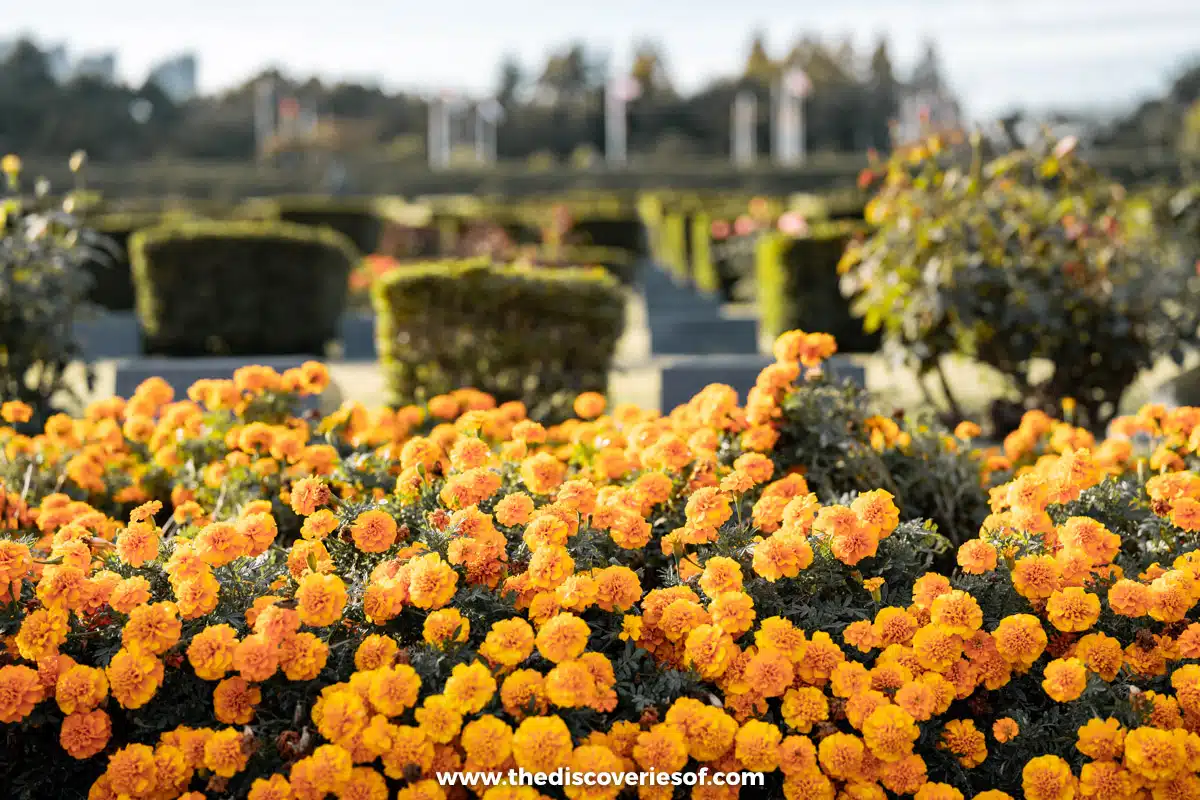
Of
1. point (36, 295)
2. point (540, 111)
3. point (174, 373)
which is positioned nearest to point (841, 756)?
point (36, 295)

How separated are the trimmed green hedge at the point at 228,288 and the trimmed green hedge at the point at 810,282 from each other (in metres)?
3.24

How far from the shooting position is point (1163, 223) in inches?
255

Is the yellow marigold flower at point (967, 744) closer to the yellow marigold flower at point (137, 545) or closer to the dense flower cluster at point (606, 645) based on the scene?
the dense flower cluster at point (606, 645)

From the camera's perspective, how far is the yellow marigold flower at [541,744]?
67.2 inches

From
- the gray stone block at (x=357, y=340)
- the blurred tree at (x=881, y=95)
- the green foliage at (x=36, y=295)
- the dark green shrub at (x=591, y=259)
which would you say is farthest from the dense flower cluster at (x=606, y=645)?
the blurred tree at (x=881, y=95)

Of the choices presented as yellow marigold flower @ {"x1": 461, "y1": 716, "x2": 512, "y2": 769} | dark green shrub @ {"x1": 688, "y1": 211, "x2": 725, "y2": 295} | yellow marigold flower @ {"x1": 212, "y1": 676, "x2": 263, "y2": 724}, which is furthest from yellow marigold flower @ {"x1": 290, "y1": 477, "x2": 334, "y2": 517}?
dark green shrub @ {"x1": 688, "y1": 211, "x2": 725, "y2": 295}

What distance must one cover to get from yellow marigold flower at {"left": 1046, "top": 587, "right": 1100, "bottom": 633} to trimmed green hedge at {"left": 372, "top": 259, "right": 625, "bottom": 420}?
3.34m

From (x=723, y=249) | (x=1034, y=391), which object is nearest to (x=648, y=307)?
(x=723, y=249)

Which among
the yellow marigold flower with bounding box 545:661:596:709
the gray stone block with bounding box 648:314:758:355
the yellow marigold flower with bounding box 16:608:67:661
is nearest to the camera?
the yellow marigold flower with bounding box 545:661:596:709

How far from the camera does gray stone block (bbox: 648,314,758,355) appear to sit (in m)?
9.20

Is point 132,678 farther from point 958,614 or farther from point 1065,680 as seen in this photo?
point 1065,680

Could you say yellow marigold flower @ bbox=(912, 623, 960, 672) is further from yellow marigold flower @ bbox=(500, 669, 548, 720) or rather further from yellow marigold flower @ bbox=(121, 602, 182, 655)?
yellow marigold flower @ bbox=(121, 602, 182, 655)

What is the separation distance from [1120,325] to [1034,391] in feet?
1.69

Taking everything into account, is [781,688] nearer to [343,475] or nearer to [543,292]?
[343,475]
